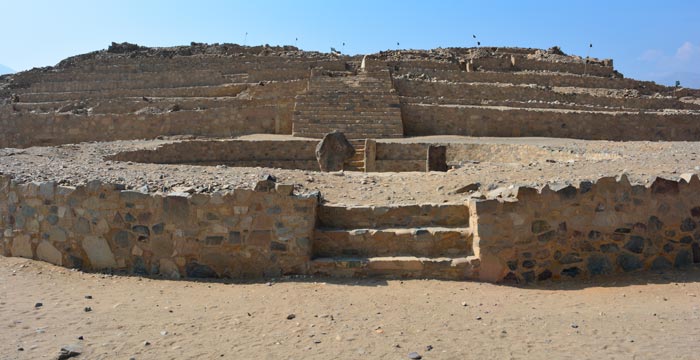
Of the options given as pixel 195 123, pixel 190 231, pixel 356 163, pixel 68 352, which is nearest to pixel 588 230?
pixel 190 231

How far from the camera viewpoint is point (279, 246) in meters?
6.71

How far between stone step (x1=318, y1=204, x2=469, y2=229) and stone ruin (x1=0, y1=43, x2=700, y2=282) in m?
0.02

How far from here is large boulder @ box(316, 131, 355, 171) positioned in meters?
16.3

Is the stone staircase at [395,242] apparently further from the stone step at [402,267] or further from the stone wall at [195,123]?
the stone wall at [195,123]

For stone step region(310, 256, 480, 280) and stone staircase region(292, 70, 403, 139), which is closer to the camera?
stone step region(310, 256, 480, 280)

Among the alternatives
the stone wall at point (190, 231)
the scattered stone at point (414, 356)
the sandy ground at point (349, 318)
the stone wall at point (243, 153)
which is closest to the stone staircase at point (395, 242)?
the sandy ground at point (349, 318)

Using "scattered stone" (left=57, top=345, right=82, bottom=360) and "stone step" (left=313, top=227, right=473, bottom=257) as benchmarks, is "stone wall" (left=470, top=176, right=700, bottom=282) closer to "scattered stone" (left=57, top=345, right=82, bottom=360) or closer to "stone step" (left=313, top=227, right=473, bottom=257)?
"stone step" (left=313, top=227, right=473, bottom=257)

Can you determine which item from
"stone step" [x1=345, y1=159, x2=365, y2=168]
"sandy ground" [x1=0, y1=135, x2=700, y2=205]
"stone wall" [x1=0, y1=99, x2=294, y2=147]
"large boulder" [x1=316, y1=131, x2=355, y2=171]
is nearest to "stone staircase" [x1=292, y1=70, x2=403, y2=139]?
"stone wall" [x1=0, y1=99, x2=294, y2=147]

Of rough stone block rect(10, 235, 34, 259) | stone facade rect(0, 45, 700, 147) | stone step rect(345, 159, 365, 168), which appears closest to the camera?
rough stone block rect(10, 235, 34, 259)

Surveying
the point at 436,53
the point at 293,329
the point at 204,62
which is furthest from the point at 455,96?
the point at 293,329

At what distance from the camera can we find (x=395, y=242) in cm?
686

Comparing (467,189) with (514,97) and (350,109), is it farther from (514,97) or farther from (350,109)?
(514,97)

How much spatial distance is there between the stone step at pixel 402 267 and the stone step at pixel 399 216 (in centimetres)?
63

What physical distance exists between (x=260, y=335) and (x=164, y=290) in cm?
185
